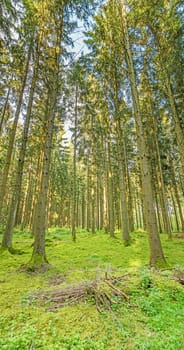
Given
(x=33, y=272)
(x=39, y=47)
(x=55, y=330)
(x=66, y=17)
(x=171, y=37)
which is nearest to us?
(x=55, y=330)

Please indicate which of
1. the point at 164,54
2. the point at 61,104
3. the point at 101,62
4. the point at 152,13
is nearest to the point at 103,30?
the point at 101,62

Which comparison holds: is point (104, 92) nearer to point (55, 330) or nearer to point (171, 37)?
point (171, 37)

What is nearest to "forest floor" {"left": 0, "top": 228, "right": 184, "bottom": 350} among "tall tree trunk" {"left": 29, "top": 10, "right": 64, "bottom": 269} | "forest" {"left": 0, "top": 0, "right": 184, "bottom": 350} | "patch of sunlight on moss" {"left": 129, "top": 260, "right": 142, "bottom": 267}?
"forest" {"left": 0, "top": 0, "right": 184, "bottom": 350}

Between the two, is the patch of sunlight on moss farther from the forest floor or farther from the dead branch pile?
the dead branch pile

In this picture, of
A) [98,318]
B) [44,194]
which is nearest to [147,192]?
[44,194]

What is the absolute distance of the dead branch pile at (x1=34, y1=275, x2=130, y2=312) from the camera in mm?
3492

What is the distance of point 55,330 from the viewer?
2750 millimetres

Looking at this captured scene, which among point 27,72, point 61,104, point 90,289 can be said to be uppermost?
point 27,72

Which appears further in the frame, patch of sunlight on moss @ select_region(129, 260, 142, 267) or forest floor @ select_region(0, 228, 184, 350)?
patch of sunlight on moss @ select_region(129, 260, 142, 267)

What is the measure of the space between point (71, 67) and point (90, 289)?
30.3 feet

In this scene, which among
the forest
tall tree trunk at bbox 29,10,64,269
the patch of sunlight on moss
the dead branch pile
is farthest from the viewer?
the patch of sunlight on moss

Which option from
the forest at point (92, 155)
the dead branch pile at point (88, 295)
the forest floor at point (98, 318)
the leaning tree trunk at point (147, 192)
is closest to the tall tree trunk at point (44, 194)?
Result: the forest at point (92, 155)

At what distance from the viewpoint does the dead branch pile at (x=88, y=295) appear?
3.49 m

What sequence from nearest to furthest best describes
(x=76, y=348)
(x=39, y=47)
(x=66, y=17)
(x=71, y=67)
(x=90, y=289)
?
1. (x=76, y=348)
2. (x=90, y=289)
3. (x=66, y=17)
4. (x=39, y=47)
5. (x=71, y=67)
